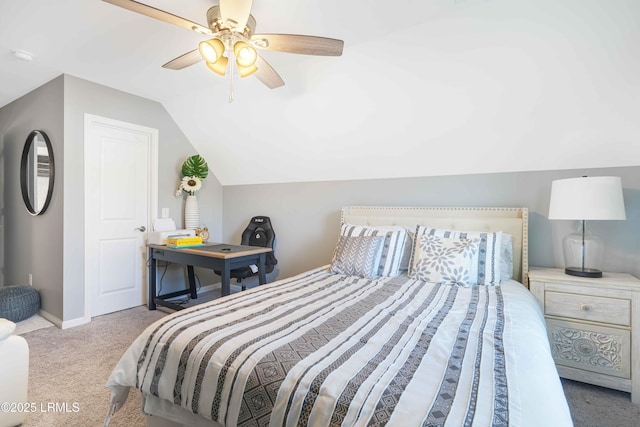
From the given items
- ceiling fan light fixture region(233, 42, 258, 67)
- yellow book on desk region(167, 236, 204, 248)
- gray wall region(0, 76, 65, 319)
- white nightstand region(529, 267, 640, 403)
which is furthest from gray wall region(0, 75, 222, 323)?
white nightstand region(529, 267, 640, 403)

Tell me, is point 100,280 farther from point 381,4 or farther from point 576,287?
point 576,287

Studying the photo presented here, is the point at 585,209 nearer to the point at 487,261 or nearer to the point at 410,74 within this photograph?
the point at 487,261

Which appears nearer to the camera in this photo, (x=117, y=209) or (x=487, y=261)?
(x=487, y=261)

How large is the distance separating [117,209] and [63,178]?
1.90ft

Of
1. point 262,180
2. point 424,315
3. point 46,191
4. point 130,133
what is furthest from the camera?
point 262,180

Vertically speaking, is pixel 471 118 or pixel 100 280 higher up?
pixel 471 118

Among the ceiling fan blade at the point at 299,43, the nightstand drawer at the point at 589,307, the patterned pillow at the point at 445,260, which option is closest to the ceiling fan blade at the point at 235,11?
the ceiling fan blade at the point at 299,43

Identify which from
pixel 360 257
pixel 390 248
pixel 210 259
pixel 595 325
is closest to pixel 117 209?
pixel 210 259

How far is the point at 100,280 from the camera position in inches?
125

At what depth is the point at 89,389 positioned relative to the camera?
75.5 inches

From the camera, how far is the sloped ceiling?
1794 mm

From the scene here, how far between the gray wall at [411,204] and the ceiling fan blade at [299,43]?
1617mm

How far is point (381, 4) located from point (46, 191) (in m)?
3.52

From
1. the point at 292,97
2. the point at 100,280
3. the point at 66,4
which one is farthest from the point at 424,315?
the point at 100,280
